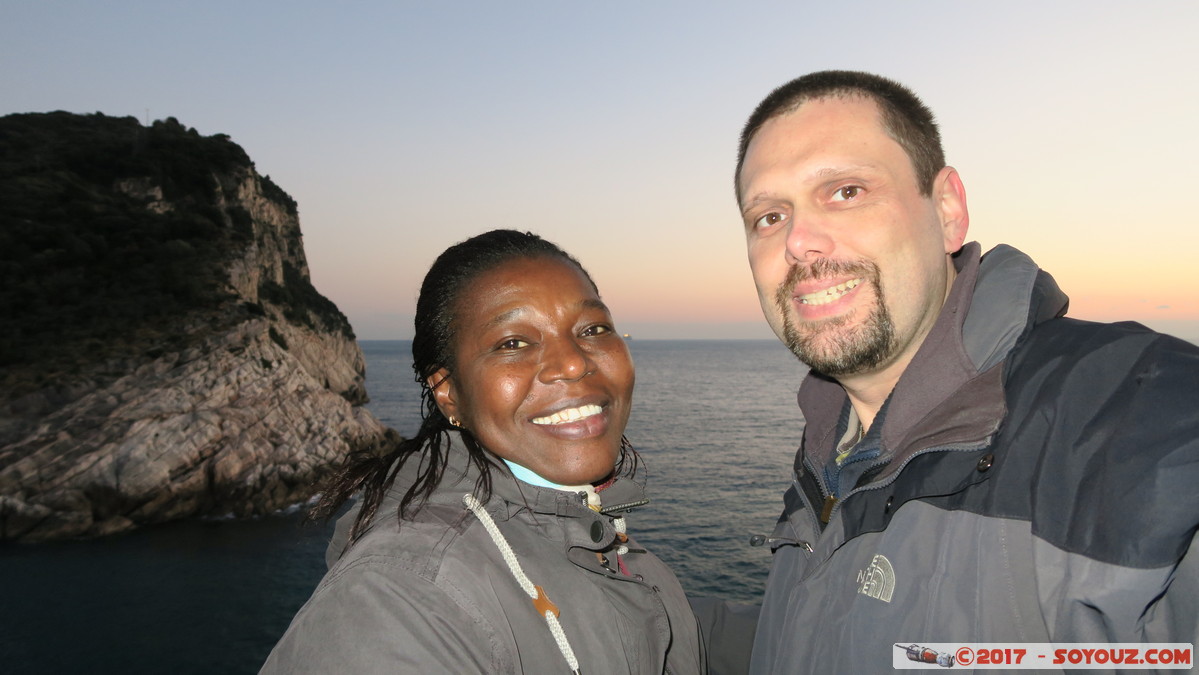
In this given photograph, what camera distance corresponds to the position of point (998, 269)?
2338mm

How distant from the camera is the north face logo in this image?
2.08 metres

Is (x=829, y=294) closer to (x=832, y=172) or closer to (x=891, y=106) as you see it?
(x=832, y=172)

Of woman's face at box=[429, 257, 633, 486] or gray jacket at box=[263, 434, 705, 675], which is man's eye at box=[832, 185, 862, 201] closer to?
woman's face at box=[429, 257, 633, 486]

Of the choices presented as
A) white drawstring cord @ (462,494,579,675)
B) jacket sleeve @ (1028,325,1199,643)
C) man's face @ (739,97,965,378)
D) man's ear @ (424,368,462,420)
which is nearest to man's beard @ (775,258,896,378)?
man's face @ (739,97,965,378)

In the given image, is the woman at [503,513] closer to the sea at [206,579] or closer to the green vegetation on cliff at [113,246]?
the sea at [206,579]

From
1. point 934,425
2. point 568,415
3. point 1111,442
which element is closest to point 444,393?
point 568,415

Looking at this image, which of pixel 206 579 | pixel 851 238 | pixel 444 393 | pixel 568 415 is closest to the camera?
pixel 851 238

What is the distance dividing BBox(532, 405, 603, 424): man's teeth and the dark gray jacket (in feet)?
3.76

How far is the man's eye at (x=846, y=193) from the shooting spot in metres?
2.59

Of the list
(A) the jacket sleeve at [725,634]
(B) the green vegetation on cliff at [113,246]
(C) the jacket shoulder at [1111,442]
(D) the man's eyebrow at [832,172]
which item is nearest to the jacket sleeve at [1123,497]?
(C) the jacket shoulder at [1111,442]

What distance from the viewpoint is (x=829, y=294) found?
8.38 feet

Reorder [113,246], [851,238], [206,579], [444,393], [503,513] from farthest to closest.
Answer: [113,246] < [206,579] < [444,393] < [851,238] < [503,513]

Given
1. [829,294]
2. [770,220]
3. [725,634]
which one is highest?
[770,220]

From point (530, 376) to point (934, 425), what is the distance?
1.60m
